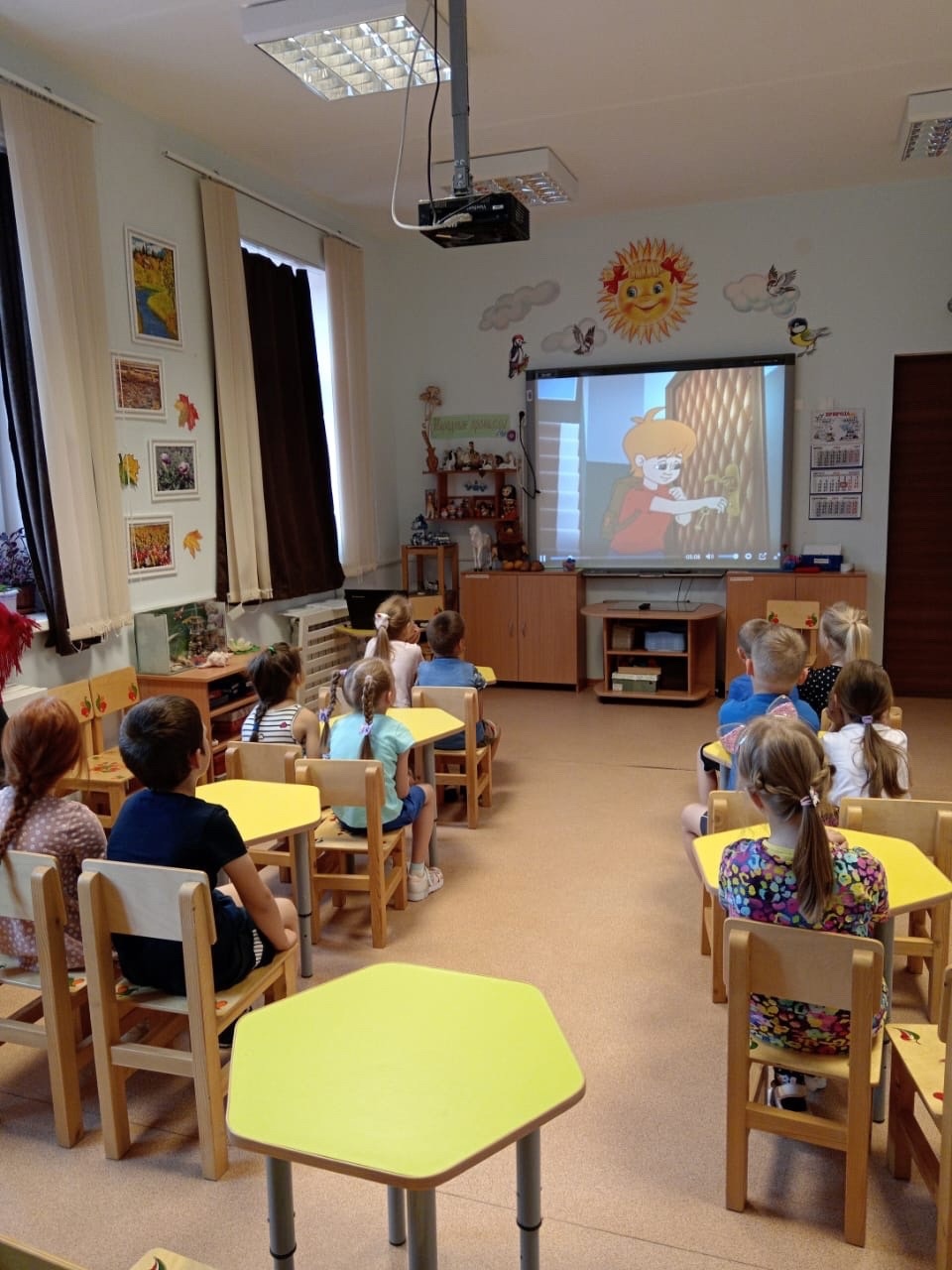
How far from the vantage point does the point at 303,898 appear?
273 cm

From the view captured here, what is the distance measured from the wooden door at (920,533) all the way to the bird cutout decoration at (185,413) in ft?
14.5

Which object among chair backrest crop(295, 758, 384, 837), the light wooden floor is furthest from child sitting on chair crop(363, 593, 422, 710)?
chair backrest crop(295, 758, 384, 837)

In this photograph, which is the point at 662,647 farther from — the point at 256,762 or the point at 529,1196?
the point at 529,1196

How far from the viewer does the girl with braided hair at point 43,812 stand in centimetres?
211

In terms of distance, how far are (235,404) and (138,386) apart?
0.71 meters

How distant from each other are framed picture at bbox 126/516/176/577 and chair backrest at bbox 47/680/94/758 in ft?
2.30

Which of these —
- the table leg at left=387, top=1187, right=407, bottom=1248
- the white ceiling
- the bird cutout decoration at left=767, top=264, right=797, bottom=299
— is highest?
the white ceiling

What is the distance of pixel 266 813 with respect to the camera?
8.27 feet

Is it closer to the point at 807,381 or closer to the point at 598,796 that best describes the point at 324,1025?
the point at 598,796

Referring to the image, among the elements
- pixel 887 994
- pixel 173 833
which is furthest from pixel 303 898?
pixel 887 994

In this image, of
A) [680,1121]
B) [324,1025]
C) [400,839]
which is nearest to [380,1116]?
[324,1025]

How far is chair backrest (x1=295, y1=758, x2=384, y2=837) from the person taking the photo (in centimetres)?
286

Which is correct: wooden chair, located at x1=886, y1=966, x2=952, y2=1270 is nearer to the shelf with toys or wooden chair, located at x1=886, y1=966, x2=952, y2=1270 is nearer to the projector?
the projector

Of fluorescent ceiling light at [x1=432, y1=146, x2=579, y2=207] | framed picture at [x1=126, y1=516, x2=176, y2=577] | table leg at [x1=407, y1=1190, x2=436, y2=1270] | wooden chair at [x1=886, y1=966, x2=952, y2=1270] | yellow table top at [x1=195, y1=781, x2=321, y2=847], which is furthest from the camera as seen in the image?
fluorescent ceiling light at [x1=432, y1=146, x2=579, y2=207]
